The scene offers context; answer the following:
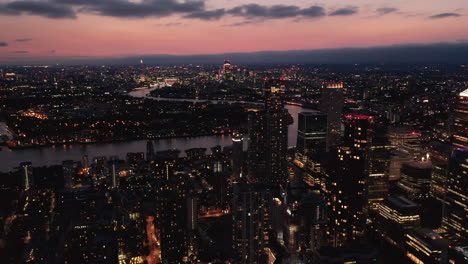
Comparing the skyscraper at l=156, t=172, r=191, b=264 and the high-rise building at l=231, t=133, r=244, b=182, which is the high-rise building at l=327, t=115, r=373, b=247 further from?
the high-rise building at l=231, t=133, r=244, b=182

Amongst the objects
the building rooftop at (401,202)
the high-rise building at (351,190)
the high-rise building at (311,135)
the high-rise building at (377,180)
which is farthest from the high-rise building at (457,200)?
the high-rise building at (311,135)

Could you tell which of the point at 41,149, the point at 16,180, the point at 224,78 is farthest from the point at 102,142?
the point at 224,78

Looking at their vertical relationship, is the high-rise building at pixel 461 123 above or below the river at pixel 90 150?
above

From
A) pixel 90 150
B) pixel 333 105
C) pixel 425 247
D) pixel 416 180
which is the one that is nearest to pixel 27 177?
pixel 90 150

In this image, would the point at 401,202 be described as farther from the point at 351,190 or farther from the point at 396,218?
the point at 351,190

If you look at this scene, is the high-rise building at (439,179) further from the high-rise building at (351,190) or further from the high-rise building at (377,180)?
the high-rise building at (351,190)
